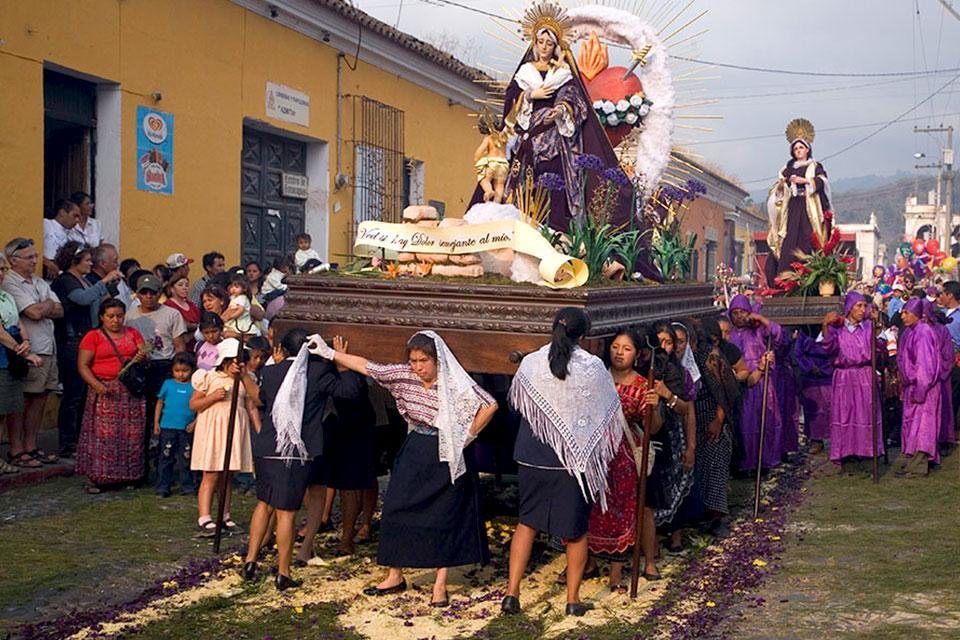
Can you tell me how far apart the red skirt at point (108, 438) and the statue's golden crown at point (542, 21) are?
4.03 meters

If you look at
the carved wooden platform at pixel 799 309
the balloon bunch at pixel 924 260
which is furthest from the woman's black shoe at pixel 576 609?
the balloon bunch at pixel 924 260

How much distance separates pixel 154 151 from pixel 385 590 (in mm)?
7096

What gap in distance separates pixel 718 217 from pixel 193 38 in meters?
25.5

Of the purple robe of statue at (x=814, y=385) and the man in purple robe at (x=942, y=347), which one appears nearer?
the man in purple robe at (x=942, y=347)

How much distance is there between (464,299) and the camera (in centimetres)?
627

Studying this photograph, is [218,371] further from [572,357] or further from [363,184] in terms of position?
[363,184]

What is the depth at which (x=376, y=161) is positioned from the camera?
1672 centimetres

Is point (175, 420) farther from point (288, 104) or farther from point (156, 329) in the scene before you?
point (288, 104)

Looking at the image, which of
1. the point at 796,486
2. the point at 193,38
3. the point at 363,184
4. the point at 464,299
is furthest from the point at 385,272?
the point at 363,184

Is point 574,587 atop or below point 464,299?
below

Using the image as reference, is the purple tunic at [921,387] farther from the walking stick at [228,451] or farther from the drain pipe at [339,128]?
the drain pipe at [339,128]

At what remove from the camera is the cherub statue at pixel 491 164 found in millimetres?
8422

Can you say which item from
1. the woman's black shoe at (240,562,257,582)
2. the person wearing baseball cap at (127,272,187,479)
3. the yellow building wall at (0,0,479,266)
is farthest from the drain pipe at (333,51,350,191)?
the woman's black shoe at (240,562,257,582)

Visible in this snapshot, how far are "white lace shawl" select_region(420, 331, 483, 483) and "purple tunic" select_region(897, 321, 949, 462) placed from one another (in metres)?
5.30
